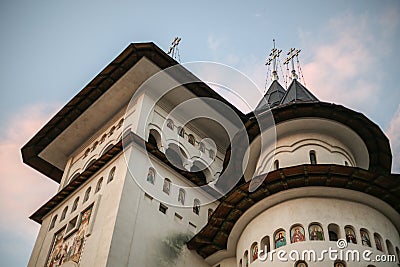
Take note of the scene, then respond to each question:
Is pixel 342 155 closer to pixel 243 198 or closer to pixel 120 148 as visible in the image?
pixel 243 198

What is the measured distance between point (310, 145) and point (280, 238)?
5025 millimetres

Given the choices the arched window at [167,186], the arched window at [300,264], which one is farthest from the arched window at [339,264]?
the arched window at [167,186]

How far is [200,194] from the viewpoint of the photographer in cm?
2206

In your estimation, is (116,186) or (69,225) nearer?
(116,186)

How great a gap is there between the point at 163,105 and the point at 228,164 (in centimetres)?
413

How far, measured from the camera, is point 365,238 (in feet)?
52.7

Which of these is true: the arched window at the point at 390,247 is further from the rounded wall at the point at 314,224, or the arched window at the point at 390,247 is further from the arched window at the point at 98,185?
the arched window at the point at 98,185

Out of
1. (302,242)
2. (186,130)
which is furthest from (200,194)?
(302,242)

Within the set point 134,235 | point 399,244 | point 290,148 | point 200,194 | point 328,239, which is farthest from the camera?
point 200,194

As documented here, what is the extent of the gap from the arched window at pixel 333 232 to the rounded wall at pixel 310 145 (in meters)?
3.81

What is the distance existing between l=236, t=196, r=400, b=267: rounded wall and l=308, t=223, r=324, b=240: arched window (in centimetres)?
2

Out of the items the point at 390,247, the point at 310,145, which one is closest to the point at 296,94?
the point at 310,145

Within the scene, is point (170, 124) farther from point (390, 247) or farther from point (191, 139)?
point (390, 247)

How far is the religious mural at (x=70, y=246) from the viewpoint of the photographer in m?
Result: 18.6
